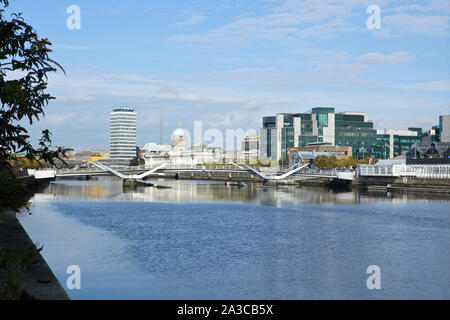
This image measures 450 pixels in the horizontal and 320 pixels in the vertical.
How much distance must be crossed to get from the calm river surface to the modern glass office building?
123 m

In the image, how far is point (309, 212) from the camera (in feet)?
158

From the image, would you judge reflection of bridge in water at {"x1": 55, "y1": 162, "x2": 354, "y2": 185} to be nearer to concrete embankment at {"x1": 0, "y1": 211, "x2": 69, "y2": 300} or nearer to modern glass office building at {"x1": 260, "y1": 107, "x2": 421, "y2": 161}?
modern glass office building at {"x1": 260, "y1": 107, "x2": 421, "y2": 161}

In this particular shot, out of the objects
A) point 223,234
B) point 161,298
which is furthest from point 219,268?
point 223,234

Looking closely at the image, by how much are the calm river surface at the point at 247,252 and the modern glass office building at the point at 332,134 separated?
404 feet

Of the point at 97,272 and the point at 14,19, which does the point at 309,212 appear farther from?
the point at 14,19

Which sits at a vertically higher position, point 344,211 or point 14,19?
point 14,19

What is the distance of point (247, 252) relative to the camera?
26.5 meters

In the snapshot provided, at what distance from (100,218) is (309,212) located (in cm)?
1852

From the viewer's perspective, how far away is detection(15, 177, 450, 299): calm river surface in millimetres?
19031

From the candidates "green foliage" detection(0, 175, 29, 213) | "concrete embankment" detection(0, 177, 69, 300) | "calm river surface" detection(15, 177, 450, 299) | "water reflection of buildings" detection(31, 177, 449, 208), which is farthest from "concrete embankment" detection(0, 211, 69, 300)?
"water reflection of buildings" detection(31, 177, 449, 208)

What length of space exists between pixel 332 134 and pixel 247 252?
5813 inches

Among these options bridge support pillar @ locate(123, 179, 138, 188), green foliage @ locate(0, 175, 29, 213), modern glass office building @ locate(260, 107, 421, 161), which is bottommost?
bridge support pillar @ locate(123, 179, 138, 188)

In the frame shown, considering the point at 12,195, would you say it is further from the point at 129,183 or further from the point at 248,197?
the point at 129,183

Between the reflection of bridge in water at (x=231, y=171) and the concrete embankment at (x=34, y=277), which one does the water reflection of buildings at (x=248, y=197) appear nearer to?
the reflection of bridge in water at (x=231, y=171)
